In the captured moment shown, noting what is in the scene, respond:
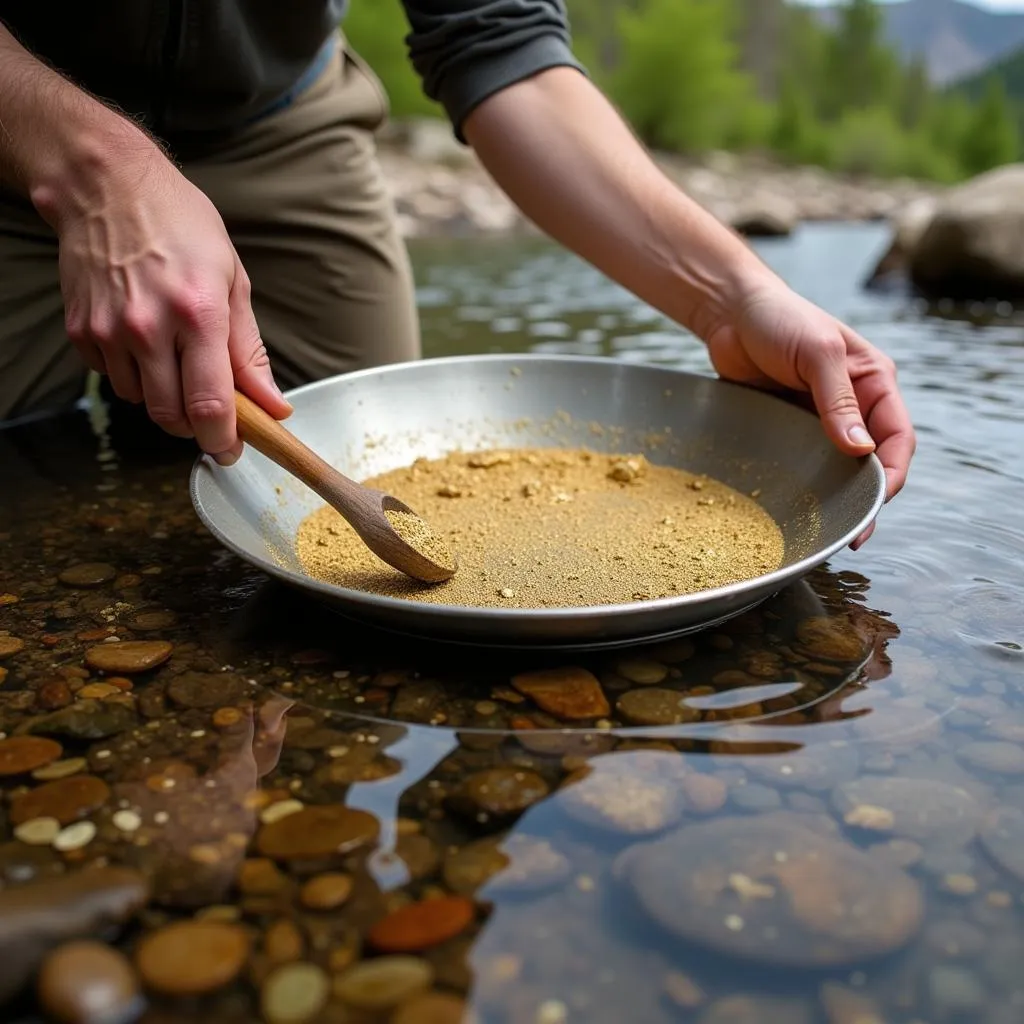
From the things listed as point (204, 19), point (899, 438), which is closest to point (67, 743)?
point (899, 438)

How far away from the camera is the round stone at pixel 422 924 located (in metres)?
0.72

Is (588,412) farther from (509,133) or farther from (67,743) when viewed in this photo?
(67,743)

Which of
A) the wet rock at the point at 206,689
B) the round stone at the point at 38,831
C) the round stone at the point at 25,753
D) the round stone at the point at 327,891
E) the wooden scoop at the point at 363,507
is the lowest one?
the wet rock at the point at 206,689

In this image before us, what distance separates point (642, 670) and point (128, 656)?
0.61 m

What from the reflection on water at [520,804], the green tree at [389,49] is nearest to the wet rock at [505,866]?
the reflection on water at [520,804]

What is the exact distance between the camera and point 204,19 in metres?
1.72

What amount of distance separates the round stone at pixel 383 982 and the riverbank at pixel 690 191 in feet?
9.81

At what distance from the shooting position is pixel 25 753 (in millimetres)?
955

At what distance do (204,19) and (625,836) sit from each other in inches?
63.0

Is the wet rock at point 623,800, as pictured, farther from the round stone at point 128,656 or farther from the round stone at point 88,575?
the round stone at point 88,575

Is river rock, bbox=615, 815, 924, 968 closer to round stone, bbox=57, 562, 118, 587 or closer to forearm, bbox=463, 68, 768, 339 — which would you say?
round stone, bbox=57, 562, 118, 587

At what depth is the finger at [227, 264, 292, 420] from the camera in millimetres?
1191

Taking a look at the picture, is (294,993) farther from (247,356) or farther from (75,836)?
(247,356)

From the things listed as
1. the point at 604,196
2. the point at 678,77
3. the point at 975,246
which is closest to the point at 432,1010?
the point at 604,196
